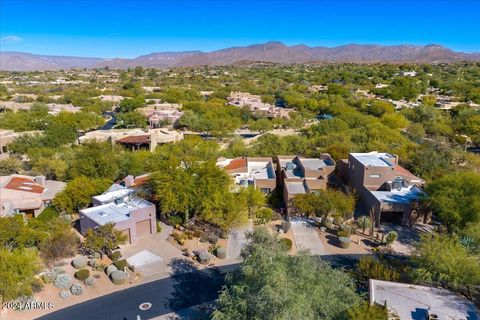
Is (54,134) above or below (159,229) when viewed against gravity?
above

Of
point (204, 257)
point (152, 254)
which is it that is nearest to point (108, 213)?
point (152, 254)

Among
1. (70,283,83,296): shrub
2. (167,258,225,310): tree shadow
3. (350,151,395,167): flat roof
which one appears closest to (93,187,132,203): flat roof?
(167,258,225,310): tree shadow

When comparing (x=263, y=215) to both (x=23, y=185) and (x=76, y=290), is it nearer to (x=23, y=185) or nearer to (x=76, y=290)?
(x=76, y=290)

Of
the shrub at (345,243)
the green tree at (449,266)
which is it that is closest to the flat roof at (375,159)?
the shrub at (345,243)

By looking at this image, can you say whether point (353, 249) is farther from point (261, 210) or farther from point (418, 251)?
point (261, 210)

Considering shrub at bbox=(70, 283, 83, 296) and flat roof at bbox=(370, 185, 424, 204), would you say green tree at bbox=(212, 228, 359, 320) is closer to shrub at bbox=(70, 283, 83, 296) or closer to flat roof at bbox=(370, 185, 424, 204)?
shrub at bbox=(70, 283, 83, 296)

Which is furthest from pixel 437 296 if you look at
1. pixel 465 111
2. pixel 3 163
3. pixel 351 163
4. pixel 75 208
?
pixel 465 111

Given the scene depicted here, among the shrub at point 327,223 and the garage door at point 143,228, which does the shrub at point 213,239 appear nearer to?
the garage door at point 143,228
